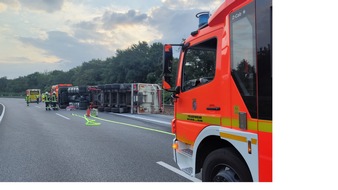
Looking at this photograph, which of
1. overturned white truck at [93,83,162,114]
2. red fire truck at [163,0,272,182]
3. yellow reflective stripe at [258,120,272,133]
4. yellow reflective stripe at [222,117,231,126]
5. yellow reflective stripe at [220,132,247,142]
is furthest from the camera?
overturned white truck at [93,83,162,114]

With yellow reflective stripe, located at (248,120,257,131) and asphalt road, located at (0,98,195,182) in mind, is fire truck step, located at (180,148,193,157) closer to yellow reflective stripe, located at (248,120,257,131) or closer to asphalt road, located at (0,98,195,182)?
asphalt road, located at (0,98,195,182)

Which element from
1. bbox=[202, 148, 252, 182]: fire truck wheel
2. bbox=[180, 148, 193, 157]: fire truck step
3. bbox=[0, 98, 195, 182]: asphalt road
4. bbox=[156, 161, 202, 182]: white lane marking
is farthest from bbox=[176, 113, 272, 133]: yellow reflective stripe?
bbox=[0, 98, 195, 182]: asphalt road

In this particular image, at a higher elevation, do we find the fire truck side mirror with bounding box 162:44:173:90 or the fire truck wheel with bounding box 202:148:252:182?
the fire truck side mirror with bounding box 162:44:173:90

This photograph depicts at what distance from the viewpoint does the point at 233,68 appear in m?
2.92

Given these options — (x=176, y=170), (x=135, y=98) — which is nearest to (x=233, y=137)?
(x=176, y=170)

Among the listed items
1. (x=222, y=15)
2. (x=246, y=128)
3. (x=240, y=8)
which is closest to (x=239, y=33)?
(x=240, y=8)

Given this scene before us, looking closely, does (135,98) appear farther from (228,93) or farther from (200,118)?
(228,93)

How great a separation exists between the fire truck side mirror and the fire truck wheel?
4.19ft

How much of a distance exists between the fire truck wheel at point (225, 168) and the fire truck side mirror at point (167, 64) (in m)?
1.28

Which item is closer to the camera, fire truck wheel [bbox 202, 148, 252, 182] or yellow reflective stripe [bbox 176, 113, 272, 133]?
yellow reflective stripe [bbox 176, 113, 272, 133]

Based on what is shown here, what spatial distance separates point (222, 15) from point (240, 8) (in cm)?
41

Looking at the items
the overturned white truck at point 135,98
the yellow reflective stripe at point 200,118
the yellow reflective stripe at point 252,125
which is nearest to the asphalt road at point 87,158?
the yellow reflective stripe at point 200,118

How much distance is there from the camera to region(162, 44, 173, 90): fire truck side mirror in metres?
3.99

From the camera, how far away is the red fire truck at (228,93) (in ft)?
8.05
